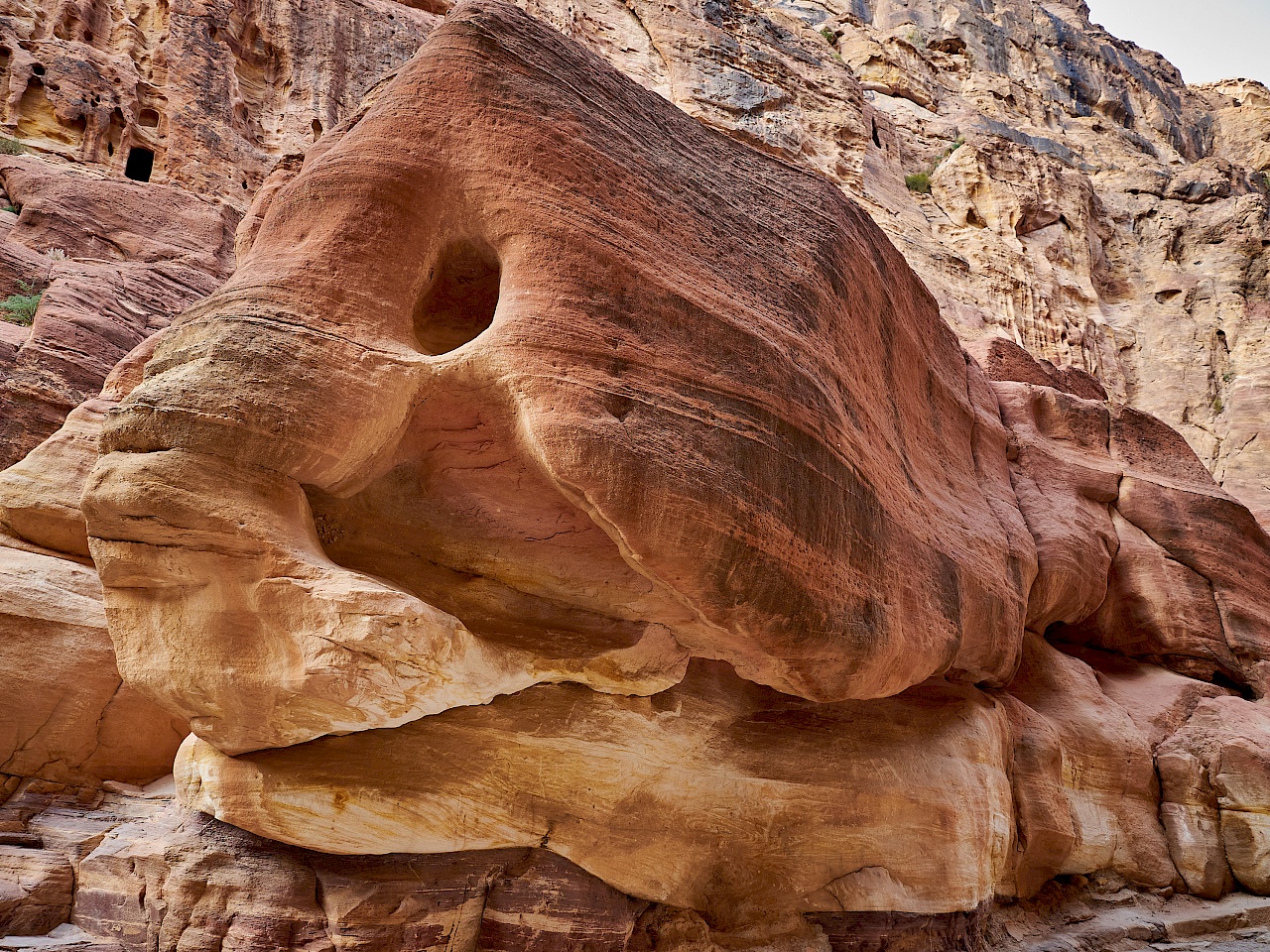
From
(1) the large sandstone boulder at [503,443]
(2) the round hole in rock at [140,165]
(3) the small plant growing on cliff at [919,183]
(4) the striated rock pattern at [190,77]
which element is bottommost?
(1) the large sandstone boulder at [503,443]

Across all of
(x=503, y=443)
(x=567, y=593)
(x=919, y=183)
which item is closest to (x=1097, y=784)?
(x=567, y=593)

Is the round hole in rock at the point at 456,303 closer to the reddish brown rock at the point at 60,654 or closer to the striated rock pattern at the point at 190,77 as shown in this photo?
the reddish brown rock at the point at 60,654

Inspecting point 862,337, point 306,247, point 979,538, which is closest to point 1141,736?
point 979,538

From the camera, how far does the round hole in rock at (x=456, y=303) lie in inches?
171

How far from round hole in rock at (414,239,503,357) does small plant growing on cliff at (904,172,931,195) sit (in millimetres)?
14925

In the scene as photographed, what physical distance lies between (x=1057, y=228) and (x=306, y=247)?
1706 cm

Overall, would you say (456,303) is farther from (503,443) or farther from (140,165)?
(140,165)

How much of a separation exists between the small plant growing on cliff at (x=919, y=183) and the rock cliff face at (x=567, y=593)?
11.0m

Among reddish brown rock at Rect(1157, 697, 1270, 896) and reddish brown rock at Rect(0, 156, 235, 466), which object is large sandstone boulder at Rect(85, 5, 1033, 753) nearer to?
reddish brown rock at Rect(1157, 697, 1270, 896)

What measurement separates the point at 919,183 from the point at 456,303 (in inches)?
606

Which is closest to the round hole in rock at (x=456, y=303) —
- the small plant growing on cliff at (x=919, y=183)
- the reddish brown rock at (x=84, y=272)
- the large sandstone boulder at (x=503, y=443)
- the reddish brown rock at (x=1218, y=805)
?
the large sandstone boulder at (x=503, y=443)

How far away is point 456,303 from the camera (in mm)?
4520

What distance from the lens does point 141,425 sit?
131 inches

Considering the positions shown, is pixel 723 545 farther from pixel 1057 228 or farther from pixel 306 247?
pixel 1057 228
